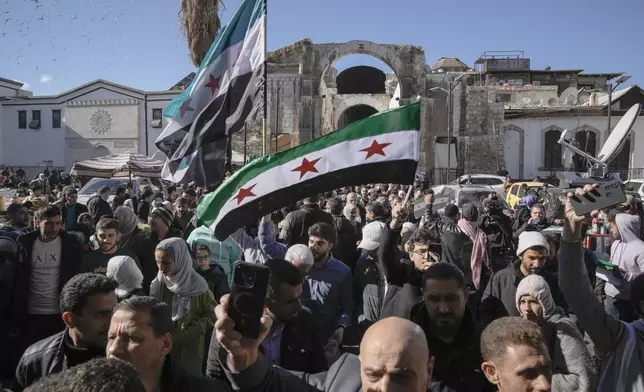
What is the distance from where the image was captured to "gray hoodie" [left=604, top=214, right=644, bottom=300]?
212 inches

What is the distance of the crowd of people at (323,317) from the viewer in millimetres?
2184

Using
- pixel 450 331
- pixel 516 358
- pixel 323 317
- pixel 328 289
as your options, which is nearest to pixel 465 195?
pixel 328 289

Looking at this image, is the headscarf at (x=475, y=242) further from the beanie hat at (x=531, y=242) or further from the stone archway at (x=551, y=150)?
the stone archway at (x=551, y=150)

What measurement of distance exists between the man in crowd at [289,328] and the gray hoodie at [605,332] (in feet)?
4.77

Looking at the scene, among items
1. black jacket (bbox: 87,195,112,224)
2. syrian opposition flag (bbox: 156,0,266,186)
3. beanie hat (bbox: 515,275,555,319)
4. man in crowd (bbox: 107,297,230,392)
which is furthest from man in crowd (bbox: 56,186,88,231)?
beanie hat (bbox: 515,275,555,319)

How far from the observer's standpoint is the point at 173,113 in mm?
6418

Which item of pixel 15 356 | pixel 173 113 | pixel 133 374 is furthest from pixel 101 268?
pixel 133 374

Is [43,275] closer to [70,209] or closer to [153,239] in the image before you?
[153,239]

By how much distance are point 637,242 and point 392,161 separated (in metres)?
3.25

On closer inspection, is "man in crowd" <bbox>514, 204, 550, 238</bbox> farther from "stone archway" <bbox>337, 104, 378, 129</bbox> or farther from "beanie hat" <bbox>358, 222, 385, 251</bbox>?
"stone archway" <bbox>337, 104, 378, 129</bbox>

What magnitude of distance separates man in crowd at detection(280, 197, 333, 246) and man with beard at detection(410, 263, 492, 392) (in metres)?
3.42

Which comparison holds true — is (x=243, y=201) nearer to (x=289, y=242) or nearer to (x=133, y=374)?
(x=133, y=374)

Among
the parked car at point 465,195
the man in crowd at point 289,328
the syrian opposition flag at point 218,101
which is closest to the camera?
the man in crowd at point 289,328

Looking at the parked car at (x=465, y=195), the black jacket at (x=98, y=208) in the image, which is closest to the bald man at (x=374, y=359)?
the black jacket at (x=98, y=208)
